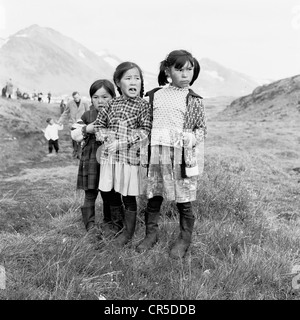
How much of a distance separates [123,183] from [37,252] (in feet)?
3.19

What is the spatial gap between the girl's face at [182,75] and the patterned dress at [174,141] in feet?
0.19

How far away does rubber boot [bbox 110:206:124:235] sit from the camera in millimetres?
3742

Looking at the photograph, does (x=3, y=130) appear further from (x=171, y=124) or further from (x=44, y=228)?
(x=171, y=124)

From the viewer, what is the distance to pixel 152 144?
3318mm

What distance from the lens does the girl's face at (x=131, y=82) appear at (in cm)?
335

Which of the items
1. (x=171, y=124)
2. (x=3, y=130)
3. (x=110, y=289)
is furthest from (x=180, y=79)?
(x=3, y=130)

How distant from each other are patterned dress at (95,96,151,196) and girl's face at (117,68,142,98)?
8 centimetres

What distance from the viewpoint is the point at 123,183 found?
135 inches

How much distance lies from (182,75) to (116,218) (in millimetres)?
1578

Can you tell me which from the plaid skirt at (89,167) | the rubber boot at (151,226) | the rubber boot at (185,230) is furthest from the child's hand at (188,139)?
the plaid skirt at (89,167)

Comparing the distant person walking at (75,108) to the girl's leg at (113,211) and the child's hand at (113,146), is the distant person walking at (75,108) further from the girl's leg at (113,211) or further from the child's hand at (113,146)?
the child's hand at (113,146)

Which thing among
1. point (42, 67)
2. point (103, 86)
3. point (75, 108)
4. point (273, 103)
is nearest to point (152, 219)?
point (103, 86)

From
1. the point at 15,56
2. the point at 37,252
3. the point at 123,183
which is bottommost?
the point at 37,252

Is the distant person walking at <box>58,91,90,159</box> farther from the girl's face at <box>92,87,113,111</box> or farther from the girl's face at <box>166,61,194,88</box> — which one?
the girl's face at <box>166,61,194,88</box>
